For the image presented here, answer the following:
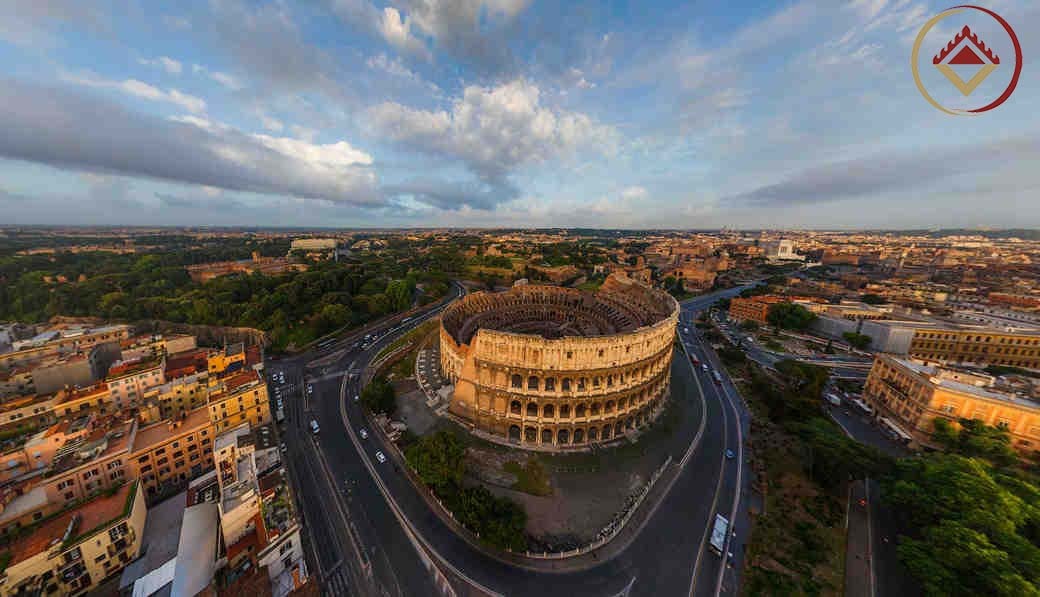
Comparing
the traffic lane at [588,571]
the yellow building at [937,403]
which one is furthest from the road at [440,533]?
the yellow building at [937,403]

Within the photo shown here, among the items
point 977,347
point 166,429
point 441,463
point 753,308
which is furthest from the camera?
point 753,308

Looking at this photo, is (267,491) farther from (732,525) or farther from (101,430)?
(732,525)


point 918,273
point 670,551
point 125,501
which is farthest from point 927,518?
point 918,273

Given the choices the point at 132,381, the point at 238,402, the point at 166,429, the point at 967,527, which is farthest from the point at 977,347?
the point at 132,381

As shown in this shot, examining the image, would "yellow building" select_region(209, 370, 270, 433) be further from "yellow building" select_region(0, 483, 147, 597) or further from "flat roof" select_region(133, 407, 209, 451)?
"yellow building" select_region(0, 483, 147, 597)

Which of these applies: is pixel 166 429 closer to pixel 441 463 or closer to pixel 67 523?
pixel 67 523
